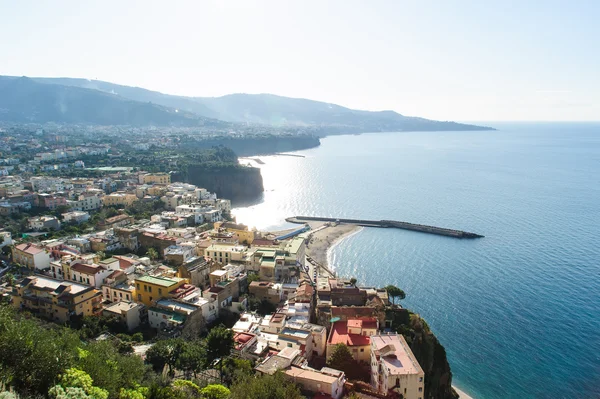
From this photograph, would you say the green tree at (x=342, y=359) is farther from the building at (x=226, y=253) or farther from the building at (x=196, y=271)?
the building at (x=226, y=253)

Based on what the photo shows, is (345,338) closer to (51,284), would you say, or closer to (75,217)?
(51,284)

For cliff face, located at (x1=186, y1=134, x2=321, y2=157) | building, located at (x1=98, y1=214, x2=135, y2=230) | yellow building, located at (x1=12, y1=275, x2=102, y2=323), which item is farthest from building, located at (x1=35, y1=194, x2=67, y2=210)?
cliff face, located at (x1=186, y1=134, x2=321, y2=157)

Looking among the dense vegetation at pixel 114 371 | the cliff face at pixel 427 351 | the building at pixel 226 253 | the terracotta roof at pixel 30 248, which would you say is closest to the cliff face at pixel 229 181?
the building at pixel 226 253

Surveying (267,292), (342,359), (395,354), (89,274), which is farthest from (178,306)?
(395,354)

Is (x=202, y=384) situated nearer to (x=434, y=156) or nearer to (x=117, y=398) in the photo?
(x=117, y=398)

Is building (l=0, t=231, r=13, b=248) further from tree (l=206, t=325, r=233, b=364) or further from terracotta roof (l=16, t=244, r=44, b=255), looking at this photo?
tree (l=206, t=325, r=233, b=364)
